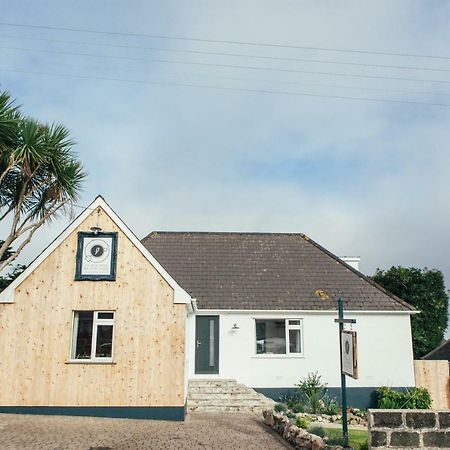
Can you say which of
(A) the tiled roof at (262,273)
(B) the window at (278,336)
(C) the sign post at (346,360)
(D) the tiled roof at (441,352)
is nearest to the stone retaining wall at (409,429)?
(C) the sign post at (346,360)

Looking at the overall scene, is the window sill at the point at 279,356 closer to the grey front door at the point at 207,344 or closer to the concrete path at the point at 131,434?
the grey front door at the point at 207,344

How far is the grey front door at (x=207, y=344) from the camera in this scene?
57.7 feet

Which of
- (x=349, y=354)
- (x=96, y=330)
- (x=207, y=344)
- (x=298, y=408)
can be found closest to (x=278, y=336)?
(x=207, y=344)

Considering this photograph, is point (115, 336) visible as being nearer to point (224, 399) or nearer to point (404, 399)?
point (224, 399)

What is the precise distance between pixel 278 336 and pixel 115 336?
22.4ft

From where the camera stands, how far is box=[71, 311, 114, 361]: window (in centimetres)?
1375

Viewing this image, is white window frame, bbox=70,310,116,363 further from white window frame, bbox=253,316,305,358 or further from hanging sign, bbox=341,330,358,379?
hanging sign, bbox=341,330,358,379

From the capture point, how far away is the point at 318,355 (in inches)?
699

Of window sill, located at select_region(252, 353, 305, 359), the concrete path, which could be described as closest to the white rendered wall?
window sill, located at select_region(252, 353, 305, 359)

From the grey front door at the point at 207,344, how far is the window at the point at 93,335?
4.61 meters

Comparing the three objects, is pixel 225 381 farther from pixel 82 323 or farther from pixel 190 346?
pixel 82 323

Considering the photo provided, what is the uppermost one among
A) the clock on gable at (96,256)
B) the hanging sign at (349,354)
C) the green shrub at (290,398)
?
the clock on gable at (96,256)

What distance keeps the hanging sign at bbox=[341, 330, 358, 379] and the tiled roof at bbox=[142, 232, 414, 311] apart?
8.33 metres

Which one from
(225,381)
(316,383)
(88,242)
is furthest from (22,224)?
(316,383)
